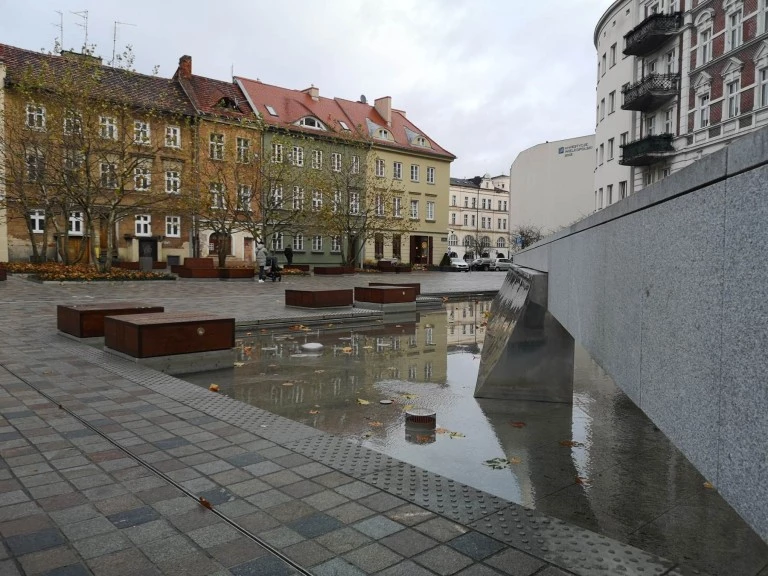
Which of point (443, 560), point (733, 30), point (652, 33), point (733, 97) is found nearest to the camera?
point (443, 560)

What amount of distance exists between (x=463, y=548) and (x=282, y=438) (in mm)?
2174

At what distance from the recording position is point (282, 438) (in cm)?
480

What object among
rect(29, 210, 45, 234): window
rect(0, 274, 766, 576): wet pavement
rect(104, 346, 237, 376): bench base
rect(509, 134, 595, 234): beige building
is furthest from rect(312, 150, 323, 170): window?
rect(0, 274, 766, 576): wet pavement

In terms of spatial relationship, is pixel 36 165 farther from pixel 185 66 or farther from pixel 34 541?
pixel 34 541

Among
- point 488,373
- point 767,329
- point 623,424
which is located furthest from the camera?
point 488,373

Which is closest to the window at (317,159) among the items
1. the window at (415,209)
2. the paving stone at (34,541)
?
the window at (415,209)

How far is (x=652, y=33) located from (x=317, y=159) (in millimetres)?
25095

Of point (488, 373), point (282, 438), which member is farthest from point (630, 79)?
point (282, 438)

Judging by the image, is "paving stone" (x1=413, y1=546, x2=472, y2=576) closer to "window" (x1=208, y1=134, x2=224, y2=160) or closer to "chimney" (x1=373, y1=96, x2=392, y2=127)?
"window" (x1=208, y1=134, x2=224, y2=160)

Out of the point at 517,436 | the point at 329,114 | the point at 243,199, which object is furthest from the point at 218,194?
the point at 517,436

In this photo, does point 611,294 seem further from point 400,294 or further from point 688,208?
point 400,294

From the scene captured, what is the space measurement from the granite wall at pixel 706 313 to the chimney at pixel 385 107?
5821 cm

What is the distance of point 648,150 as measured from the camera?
3903cm

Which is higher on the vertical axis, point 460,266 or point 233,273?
point 460,266
